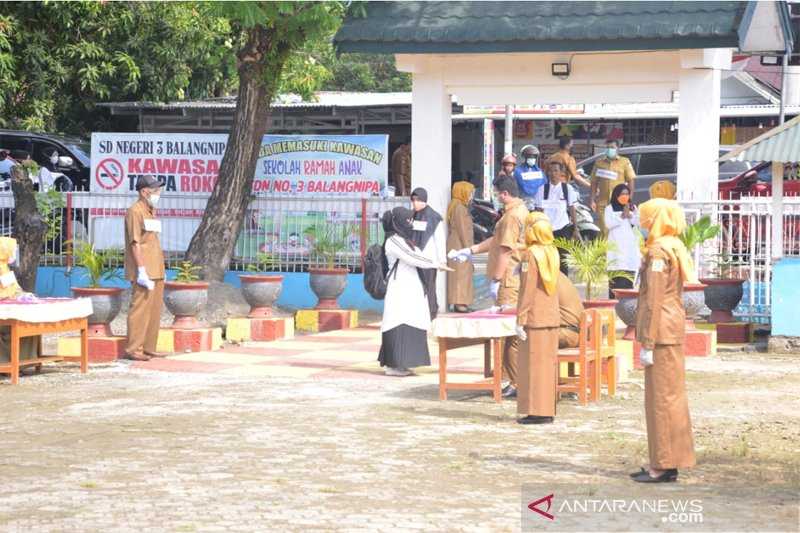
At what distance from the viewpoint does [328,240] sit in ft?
64.3

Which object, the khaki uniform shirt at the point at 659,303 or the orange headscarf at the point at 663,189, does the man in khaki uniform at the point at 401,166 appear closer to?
the orange headscarf at the point at 663,189

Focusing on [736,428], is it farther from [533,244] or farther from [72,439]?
[72,439]

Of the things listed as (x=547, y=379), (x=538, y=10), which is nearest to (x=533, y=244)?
(x=547, y=379)

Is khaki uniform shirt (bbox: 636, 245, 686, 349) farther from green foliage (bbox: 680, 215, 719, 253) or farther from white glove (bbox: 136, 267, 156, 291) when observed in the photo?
white glove (bbox: 136, 267, 156, 291)

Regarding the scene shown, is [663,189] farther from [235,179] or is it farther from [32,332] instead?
[32,332]

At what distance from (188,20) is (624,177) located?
35.0 ft

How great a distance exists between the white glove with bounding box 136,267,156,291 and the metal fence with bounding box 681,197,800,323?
20.8 ft

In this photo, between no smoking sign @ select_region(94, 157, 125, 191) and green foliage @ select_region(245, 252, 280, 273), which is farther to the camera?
no smoking sign @ select_region(94, 157, 125, 191)

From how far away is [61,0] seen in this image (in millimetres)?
25094

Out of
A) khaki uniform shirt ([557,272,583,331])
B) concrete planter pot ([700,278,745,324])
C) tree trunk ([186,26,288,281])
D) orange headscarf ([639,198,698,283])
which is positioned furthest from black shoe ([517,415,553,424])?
tree trunk ([186,26,288,281])

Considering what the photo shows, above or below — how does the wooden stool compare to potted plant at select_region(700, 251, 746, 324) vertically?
below

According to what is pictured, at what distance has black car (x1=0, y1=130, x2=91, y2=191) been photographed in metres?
25.0

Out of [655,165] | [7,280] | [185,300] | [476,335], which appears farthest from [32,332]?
[655,165]

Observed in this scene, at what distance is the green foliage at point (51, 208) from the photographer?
20.2m
